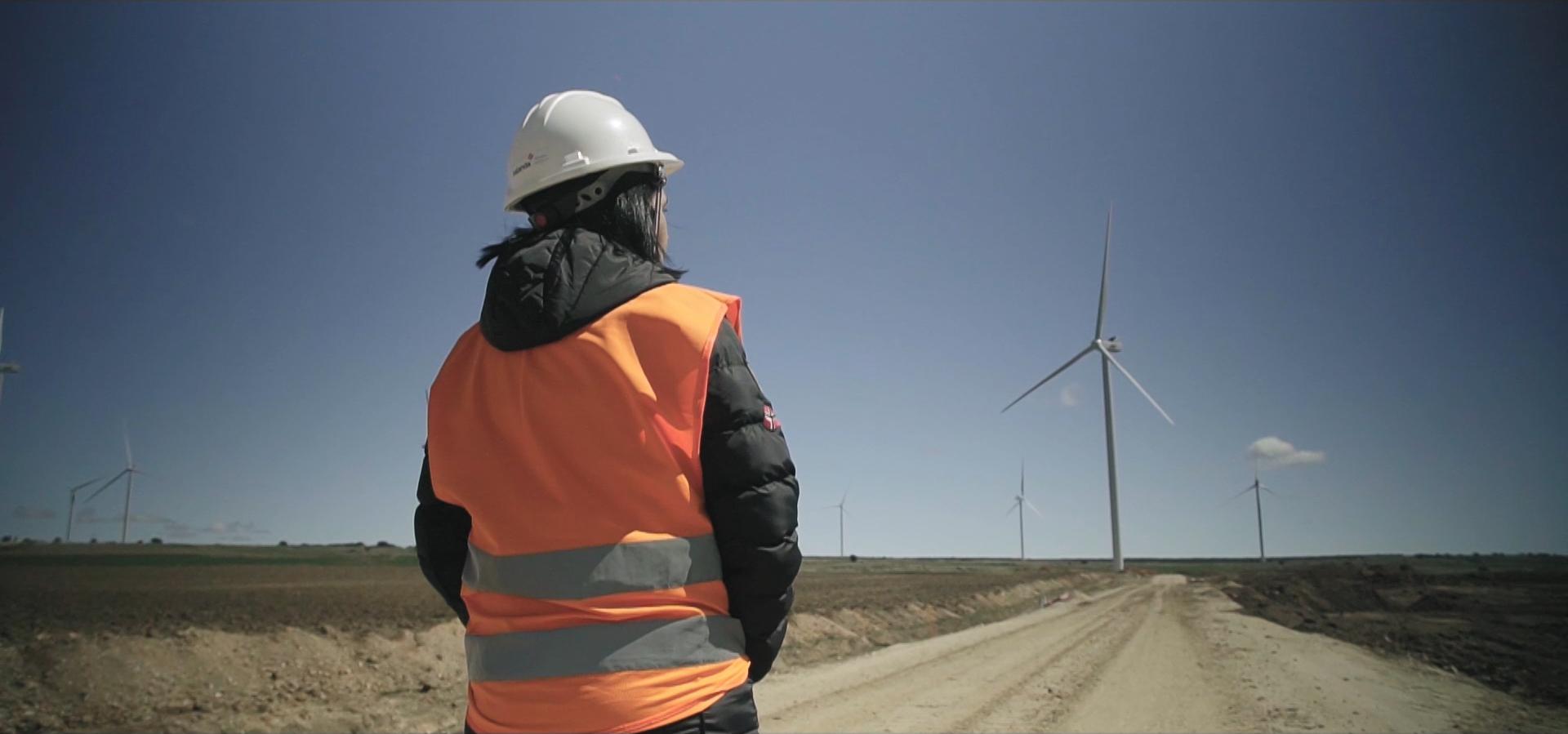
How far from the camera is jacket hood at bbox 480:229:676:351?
1.84 m

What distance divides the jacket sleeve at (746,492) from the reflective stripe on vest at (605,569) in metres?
0.08

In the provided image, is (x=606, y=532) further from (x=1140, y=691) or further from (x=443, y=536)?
(x=1140, y=691)

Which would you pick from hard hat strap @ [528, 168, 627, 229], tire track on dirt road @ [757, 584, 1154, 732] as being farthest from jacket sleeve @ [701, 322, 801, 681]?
tire track on dirt road @ [757, 584, 1154, 732]

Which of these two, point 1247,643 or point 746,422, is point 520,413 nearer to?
point 746,422

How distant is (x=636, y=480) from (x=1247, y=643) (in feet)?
67.6

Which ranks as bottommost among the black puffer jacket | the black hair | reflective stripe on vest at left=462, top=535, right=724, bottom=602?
reflective stripe on vest at left=462, top=535, right=724, bottom=602

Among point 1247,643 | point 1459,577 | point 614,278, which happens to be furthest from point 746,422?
point 1459,577

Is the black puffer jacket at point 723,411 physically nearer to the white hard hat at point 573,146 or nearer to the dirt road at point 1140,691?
the white hard hat at point 573,146

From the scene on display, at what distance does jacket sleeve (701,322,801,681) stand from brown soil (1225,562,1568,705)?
13.8 meters

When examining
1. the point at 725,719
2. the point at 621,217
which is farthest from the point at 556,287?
the point at 725,719

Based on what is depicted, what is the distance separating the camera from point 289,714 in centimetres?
1130

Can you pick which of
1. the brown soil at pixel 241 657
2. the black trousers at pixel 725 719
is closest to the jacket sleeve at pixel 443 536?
the black trousers at pixel 725 719

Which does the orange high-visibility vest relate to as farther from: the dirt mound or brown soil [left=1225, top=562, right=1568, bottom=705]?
the dirt mound

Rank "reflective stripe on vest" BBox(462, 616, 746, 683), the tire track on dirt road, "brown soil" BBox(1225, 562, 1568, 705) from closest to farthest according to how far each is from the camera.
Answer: "reflective stripe on vest" BBox(462, 616, 746, 683) < the tire track on dirt road < "brown soil" BBox(1225, 562, 1568, 705)
